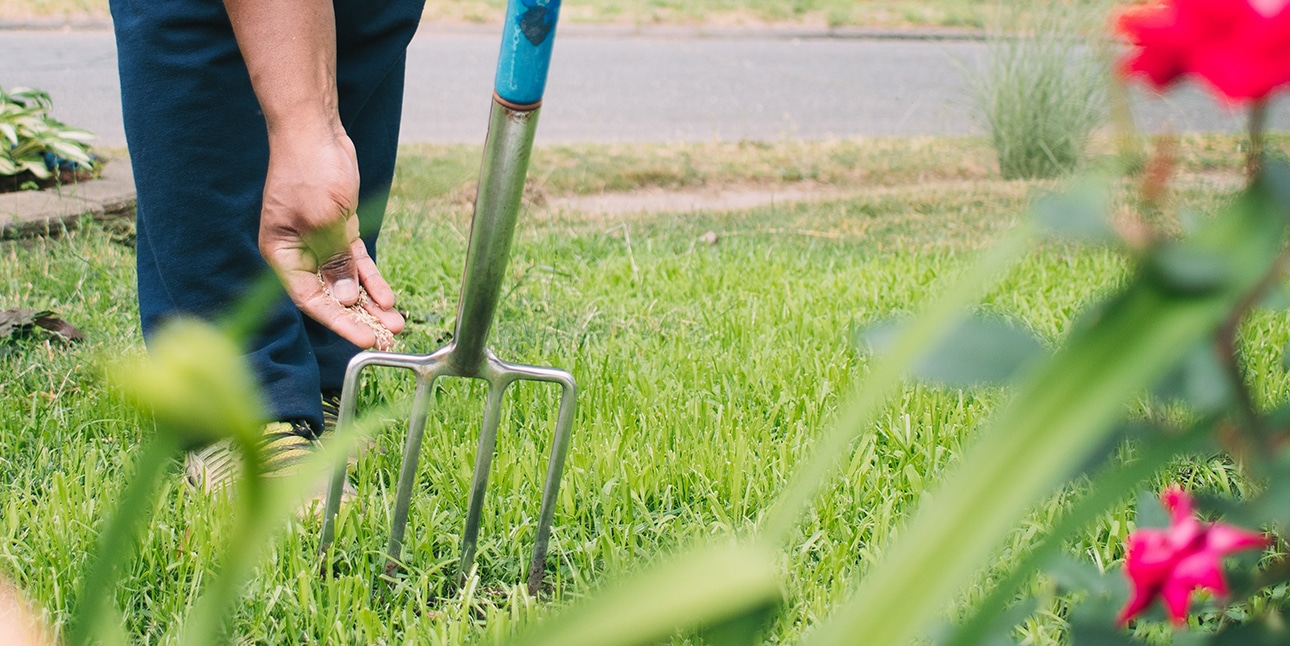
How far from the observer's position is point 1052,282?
2582 millimetres

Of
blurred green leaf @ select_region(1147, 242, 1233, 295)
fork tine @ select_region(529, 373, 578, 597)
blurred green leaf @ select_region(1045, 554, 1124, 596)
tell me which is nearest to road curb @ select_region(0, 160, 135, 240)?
fork tine @ select_region(529, 373, 578, 597)

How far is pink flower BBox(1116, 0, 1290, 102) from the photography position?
0.89 ft

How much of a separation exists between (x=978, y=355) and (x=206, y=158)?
4.85ft

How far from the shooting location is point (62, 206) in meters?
2.82

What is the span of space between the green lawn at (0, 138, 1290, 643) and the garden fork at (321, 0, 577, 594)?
60mm

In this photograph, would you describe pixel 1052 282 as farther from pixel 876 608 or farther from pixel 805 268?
pixel 876 608

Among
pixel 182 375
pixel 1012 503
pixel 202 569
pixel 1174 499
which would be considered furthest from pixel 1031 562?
pixel 202 569

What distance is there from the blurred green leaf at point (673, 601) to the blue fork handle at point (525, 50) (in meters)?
0.88

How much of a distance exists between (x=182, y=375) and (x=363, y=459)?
1.42 meters

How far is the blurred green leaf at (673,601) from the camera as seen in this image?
0.23m

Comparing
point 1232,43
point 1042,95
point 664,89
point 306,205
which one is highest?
point 1232,43

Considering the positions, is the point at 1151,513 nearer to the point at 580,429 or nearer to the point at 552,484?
→ the point at 552,484

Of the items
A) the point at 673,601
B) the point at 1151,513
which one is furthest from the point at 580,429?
the point at 673,601

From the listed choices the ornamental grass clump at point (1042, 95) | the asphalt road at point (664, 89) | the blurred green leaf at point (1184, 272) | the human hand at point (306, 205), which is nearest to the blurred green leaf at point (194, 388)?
A: the blurred green leaf at point (1184, 272)
